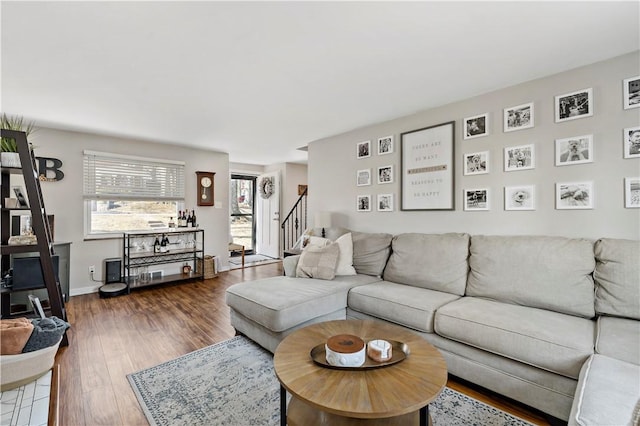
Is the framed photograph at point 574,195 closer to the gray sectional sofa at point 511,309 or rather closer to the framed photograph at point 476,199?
the gray sectional sofa at point 511,309

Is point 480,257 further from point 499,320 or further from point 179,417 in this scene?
point 179,417

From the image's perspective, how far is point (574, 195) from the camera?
7.54 feet

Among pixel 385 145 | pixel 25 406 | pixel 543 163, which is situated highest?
pixel 385 145

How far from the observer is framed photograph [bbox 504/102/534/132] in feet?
8.28

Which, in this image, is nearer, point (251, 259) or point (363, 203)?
point (363, 203)

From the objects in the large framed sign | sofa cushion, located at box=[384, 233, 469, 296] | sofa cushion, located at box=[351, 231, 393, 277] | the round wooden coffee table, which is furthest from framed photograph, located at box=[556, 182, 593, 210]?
the round wooden coffee table

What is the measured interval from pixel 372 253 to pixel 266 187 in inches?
172

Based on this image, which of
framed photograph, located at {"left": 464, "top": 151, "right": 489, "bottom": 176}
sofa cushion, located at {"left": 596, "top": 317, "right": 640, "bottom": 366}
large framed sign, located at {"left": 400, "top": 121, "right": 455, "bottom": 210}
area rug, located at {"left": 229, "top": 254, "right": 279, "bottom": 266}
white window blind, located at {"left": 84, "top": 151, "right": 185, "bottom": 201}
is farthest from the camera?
area rug, located at {"left": 229, "top": 254, "right": 279, "bottom": 266}

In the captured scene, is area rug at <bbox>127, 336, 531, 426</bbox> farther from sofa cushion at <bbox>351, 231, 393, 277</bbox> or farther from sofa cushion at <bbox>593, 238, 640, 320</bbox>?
sofa cushion at <bbox>351, 231, 393, 277</bbox>

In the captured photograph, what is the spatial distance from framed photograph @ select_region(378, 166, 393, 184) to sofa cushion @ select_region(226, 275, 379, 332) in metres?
1.37

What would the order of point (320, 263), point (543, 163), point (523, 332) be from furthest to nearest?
point (320, 263) < point (543, 163) < point (523, 332)

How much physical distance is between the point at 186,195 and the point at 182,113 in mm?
2077

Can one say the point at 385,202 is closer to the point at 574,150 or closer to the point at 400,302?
the point at 400,302

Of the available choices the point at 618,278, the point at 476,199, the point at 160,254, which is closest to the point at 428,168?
the point at 476,199
